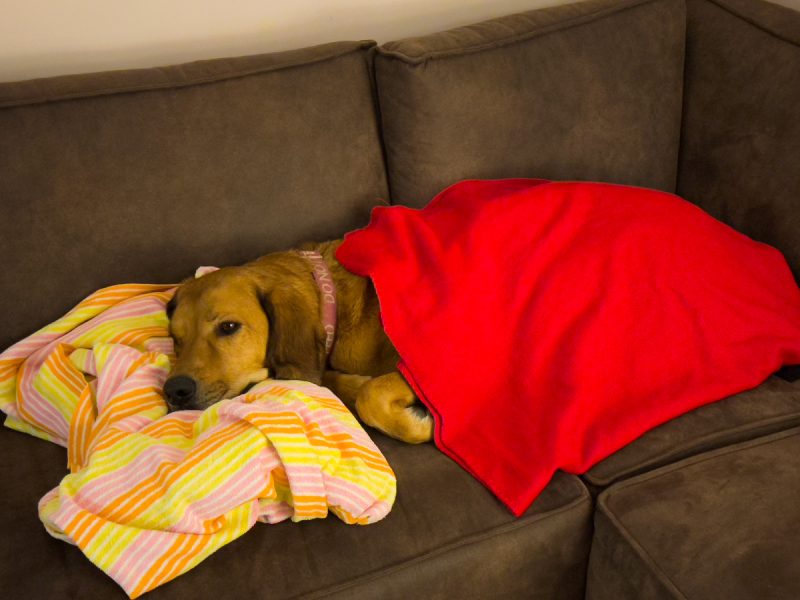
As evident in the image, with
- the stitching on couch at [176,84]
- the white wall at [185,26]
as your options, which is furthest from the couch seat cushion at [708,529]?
the white wall at [185,26]

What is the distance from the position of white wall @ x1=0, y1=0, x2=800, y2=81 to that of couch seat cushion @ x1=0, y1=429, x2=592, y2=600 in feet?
4.17

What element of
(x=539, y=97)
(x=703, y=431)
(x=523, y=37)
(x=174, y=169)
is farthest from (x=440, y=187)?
(x=703, y=431)

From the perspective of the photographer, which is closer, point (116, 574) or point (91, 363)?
point (116, 574)

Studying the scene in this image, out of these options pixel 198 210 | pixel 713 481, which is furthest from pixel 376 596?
pixel 198 210

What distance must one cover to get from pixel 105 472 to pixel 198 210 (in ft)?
2.71

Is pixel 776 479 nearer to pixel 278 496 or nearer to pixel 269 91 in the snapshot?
pixel 278 496

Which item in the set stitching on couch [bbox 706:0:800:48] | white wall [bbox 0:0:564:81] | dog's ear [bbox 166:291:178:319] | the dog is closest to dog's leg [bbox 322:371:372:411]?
the dog

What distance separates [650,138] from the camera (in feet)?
7.75

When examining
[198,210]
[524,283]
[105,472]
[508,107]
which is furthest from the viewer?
[508,107]

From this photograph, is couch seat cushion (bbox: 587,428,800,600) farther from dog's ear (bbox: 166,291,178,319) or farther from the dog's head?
dog's ear (bbox: 166,291,178,319)

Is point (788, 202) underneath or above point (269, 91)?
underneath

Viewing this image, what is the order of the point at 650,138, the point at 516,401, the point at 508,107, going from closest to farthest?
the point at 516,401 < the point at 508,107 < the point at 650,138

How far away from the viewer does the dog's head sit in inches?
71.1

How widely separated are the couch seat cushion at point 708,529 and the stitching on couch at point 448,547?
0.06 m
